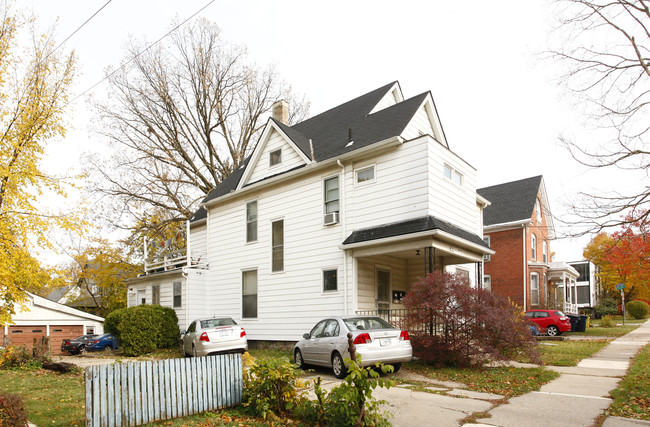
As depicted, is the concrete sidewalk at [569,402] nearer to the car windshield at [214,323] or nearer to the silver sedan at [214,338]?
the silver sedan at [214,338]

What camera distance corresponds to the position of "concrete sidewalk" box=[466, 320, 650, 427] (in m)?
6.98

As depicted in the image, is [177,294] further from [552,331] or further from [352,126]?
[552,331]

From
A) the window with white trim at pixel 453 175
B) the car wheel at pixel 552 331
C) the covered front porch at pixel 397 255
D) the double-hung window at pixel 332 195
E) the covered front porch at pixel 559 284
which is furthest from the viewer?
the covered front porch at pixel 559 284

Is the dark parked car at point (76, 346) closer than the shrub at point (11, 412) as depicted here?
No

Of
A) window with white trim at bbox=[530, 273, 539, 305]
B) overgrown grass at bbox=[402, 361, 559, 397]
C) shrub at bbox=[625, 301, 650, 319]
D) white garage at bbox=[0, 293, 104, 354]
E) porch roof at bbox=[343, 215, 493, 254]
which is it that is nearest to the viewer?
overgrown grass at bbox=[402, 361, 559, 397]

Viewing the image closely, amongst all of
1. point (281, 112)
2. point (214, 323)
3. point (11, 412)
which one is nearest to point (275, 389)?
point (11, 412)

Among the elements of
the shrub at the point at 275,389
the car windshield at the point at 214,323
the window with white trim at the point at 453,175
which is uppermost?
the window with white trim at the point at 453,175

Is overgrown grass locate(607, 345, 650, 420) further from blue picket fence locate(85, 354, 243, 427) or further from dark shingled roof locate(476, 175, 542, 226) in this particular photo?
dark shingled roof locate(476, 175, 542, 226)

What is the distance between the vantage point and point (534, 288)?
1195 inches

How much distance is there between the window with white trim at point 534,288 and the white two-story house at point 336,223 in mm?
11533

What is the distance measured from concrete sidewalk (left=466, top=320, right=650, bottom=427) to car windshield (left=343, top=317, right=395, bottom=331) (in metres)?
3.51

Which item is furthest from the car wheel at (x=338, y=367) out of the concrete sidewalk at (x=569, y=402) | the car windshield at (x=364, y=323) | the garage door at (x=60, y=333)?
the garage door at (x=60, y=333)

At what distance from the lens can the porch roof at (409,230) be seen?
13.7 metres

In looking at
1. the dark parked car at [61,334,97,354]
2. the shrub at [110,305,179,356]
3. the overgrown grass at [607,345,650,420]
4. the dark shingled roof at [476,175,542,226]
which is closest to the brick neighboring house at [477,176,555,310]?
the dark shingled roof at [476,175,542,226]
